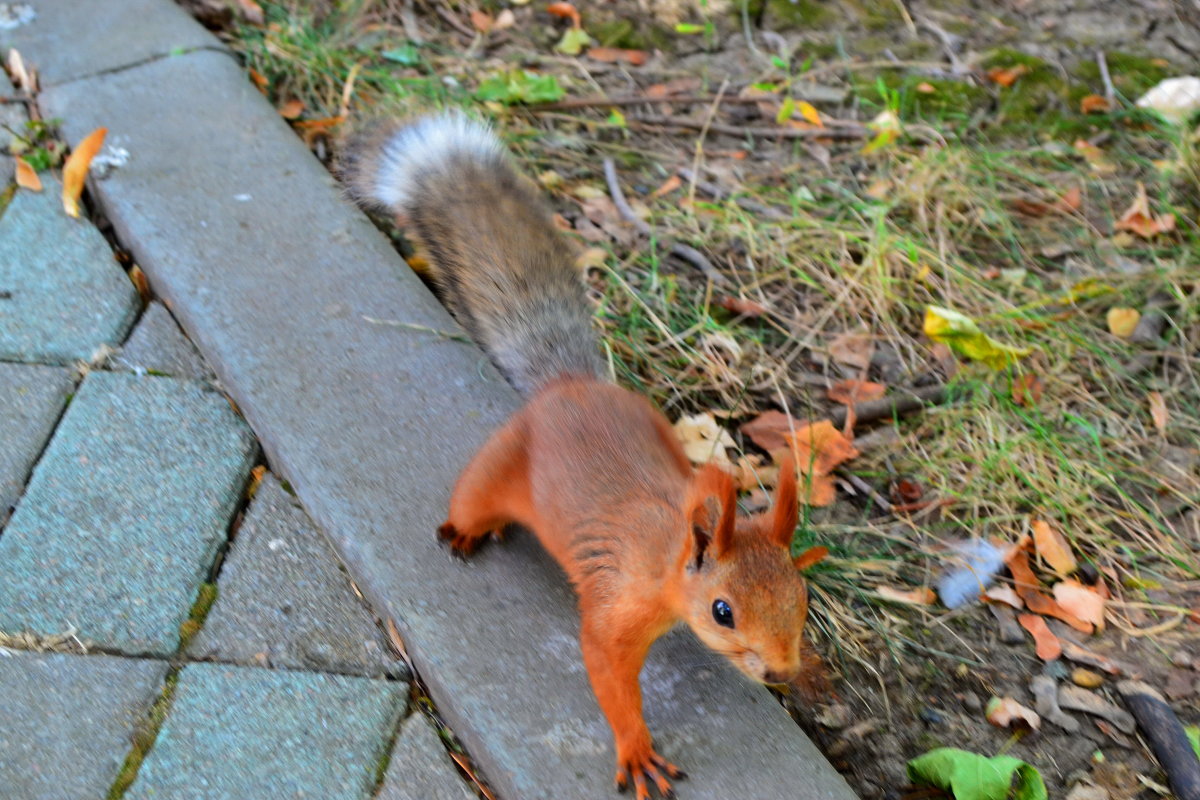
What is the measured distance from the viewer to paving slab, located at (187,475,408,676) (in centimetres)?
172

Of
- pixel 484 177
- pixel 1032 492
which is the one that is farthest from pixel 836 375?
pixel 484 177

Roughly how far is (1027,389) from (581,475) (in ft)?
4.06

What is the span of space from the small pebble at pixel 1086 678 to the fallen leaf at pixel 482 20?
2482 mm

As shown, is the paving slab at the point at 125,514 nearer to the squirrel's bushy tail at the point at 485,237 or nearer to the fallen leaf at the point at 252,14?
the squirrel's bushy tail at the point at 485,237

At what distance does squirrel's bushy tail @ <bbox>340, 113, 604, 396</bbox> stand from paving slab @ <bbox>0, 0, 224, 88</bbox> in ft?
3.04

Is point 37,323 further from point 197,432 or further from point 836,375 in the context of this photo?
point 836,375

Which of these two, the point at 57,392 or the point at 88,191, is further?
the point at 88,191

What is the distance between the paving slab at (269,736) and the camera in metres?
1.55

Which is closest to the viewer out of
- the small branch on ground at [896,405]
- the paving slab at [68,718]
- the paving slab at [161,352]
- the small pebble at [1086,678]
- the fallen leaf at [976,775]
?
the paving slab at [68,718]

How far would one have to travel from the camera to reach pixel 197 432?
6.73 feet

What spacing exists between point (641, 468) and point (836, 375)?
100 cm

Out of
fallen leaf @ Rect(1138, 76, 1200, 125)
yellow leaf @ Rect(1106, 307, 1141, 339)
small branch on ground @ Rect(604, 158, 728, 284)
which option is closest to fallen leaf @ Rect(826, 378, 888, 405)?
small branch on ground @ Rect(604, 158, 728, 284)

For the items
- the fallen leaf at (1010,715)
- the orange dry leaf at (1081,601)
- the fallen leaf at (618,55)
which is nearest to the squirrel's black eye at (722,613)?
the fallen leaf at (1010,715)

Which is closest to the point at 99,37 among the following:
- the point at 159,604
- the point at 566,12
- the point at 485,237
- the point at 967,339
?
the point at 566,12
